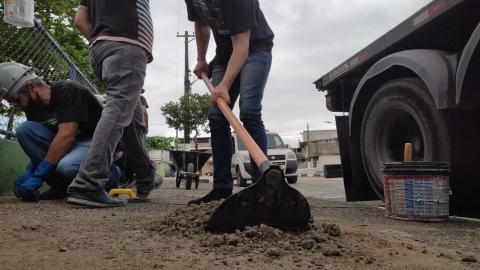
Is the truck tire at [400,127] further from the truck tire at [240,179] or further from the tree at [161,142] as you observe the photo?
the tree at [161,142]

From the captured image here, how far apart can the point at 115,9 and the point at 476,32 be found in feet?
7.65

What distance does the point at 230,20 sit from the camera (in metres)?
2.78

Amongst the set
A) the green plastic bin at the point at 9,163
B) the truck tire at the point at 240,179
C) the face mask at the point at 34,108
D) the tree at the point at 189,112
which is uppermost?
the tree at the point at 189,112

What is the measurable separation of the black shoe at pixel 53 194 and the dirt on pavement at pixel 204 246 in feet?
3.91

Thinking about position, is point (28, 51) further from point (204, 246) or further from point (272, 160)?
point (272, 160)

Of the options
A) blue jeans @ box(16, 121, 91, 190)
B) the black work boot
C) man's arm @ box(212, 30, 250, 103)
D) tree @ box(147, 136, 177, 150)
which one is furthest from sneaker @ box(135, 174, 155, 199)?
tree @ box(147, 136, 177, 150)

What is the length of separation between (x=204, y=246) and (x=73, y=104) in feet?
6.95

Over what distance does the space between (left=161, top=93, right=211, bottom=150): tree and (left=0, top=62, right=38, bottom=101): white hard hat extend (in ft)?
86.6

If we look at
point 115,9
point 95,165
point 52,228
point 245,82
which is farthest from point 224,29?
point 52,228

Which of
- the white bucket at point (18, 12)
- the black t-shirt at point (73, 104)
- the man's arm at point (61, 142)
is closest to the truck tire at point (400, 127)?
the black t-shirt at point (73, 104)

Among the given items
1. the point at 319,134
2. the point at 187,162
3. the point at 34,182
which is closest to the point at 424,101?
the point at 34,182

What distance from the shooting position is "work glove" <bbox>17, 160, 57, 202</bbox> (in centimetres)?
326

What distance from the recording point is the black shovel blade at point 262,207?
6.22 feet

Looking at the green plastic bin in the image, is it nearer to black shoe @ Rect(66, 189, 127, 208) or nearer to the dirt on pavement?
black shoe @ Rect(66, 189, 127, 208)
